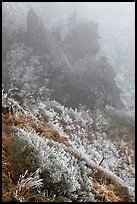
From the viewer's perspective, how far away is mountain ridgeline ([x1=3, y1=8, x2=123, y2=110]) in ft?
120

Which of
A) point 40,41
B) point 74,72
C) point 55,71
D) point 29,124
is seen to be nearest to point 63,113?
point 29,124

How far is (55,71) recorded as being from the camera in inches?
1532

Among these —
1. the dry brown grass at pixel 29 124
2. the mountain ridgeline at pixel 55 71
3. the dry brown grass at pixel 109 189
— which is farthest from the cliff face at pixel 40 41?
the dry brown grass at pixel 109 189

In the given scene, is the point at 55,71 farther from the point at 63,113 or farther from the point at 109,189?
the point at 109,189

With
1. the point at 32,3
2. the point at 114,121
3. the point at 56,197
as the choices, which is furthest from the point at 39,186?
the point at 32,3

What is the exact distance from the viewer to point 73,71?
1554 inches

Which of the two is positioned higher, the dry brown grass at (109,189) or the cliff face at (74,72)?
the cliff face at (74,72)

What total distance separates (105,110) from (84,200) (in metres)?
29.3

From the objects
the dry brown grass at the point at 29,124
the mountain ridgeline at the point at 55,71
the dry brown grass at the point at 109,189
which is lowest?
the dry brown grass at the point at 109,189

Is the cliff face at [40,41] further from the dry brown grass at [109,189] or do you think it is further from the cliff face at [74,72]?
the dry brown grass at [109,189]

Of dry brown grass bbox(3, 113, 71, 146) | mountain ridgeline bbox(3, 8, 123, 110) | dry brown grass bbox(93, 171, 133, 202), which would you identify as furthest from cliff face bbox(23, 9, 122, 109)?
dry brown grass bbox(93, 171, 133, 202)

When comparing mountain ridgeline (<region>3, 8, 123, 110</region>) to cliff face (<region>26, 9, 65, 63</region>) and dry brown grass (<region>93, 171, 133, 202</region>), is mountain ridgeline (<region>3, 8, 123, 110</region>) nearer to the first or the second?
cliff face (<region>26, 9, 65, 63</region>)

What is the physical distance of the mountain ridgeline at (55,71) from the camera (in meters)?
36.7

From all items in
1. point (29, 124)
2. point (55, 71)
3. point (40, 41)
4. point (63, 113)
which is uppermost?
point (40, 41)
